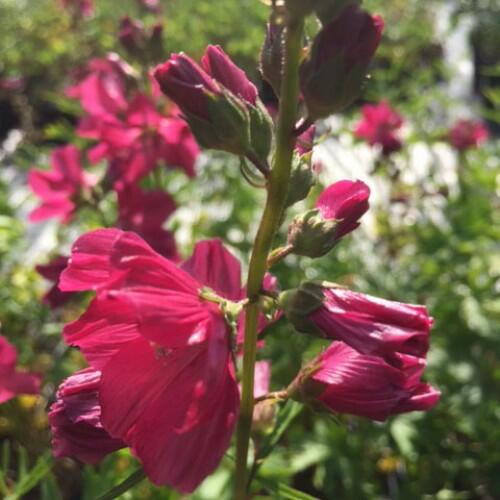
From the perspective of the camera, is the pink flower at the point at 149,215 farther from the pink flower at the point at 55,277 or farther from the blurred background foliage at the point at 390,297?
the blurred background foliage at the point at 390,297

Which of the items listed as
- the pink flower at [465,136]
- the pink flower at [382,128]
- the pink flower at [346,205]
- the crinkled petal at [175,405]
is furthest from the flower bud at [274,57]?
the pink flower at [465,136]

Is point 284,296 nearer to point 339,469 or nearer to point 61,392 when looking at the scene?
point 61,392

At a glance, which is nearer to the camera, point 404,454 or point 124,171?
point 124,171

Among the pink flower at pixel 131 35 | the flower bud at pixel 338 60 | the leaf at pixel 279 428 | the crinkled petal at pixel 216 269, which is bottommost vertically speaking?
the leaf at pixel 279 428

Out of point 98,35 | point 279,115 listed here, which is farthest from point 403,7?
point 279,115

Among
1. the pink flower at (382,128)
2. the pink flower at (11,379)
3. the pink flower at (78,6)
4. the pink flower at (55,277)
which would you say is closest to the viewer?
the pink flower at (11,379)
